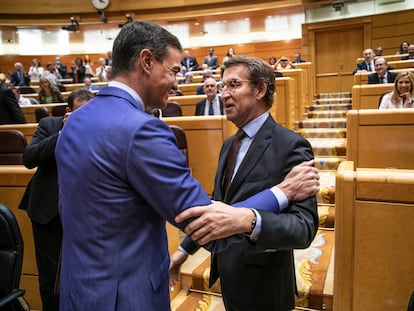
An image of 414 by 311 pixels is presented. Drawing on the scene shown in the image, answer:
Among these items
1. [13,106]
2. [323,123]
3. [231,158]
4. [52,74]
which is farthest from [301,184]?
[52,74]

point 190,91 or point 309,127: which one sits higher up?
point 190,91

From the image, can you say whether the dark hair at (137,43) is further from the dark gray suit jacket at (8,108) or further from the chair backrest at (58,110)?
the chair backrest at (58,110)

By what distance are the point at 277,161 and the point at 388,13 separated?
847 centimetres

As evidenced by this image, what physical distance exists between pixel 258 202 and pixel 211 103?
272cm

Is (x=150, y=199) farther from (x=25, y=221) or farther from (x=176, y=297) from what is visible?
(x=25, y=221)

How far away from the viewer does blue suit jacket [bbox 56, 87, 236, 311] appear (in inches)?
25.1

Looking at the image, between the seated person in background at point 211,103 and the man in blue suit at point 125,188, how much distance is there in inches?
105

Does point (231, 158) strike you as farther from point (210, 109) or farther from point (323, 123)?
point (323, 123)

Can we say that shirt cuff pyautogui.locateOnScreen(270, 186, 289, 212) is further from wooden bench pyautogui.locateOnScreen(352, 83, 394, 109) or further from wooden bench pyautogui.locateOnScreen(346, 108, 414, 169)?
wooden bench pyautogui.locateOnScreen(352, 83, 394, 109)

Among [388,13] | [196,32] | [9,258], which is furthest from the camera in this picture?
[196,32]

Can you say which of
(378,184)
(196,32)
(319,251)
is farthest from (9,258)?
(196,32)

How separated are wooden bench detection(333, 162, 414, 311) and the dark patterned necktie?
1.12 ft

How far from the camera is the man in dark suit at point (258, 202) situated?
789 millimetres

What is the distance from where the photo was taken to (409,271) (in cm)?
111
